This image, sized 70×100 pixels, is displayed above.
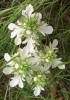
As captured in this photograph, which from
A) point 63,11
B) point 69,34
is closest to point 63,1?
point 63,11

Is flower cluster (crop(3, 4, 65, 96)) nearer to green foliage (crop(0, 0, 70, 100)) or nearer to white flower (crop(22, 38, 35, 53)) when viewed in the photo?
white flower (crop(22, 38, 35, 53))

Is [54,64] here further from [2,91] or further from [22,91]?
[2,91]

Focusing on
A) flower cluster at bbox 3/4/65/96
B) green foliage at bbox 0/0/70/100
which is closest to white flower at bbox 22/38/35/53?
flower cluster at bbox 3/4/65/96

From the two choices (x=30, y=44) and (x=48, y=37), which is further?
(x=48, y=37)

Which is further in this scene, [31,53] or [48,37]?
[48,37]

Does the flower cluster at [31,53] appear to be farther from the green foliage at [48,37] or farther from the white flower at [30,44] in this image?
the green foliage at [48,37]

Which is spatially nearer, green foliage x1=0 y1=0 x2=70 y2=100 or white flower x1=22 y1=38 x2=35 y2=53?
white flower x1=22 y1=38 x2=35 y2=53

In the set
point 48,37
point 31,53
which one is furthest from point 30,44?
point 48,37

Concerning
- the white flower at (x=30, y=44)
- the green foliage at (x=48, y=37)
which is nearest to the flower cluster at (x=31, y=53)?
the white flower at (x=30, y=44)

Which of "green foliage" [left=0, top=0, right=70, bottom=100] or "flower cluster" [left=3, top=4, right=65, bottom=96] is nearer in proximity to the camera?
"flower cluster" [left=3, top=4, right=65, bottom=96]

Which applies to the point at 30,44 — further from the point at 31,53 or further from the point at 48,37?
the point at 48,37

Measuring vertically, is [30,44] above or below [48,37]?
above
